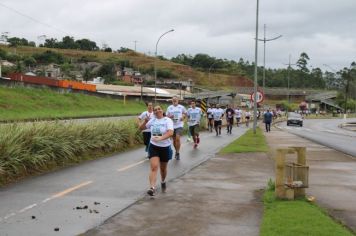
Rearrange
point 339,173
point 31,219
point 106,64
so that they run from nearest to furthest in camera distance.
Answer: point 31,219
point 339,173
point 106,64

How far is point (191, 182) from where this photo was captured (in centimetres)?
1163

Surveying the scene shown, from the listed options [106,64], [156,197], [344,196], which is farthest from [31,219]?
[106,64]

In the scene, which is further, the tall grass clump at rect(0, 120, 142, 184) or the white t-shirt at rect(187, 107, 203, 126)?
the white t-shirt at rect(187, 107, 203, 126)

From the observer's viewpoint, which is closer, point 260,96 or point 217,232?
point 217,232

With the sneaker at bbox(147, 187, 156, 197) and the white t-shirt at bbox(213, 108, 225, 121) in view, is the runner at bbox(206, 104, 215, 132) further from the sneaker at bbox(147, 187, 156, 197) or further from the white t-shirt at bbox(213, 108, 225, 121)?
the sneaker at bbox(147, 187, 156, 197)

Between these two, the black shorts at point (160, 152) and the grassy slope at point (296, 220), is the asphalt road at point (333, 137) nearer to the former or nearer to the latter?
the black shorts at point (160, 152)

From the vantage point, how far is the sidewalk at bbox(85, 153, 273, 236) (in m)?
7.44

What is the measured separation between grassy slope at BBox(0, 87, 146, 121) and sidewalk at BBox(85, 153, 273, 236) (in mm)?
21113

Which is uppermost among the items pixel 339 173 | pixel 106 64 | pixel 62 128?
pixel 106 64

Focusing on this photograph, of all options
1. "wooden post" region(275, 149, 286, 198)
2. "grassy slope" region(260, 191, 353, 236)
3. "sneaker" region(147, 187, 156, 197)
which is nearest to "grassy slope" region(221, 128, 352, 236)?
"grassy slope" region(260, 191, 353, 236)

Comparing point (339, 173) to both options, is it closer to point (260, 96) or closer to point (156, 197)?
point (156, 197)

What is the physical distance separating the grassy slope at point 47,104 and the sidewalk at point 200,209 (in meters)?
21.1

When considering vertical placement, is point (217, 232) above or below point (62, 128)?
below

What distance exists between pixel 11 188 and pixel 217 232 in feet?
15.7
